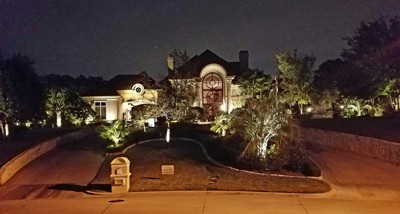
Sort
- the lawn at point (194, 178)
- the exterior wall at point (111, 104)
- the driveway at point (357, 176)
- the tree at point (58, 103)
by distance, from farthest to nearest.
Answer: the exterior wall at point (111, 104) → the tree at point (58, 103) → the lawn at point (194, 178) → the driveway at point (357, 176)

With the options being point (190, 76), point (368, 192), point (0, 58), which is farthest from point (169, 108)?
point (368, 192)

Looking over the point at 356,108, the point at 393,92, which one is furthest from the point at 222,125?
the point at 356,108

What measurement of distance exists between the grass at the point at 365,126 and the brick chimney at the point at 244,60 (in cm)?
1251

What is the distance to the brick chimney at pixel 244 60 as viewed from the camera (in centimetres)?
5497

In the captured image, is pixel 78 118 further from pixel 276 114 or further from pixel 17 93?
pixel 276 114

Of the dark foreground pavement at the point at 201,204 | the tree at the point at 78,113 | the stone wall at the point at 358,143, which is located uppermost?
the tree at the point at 78,113

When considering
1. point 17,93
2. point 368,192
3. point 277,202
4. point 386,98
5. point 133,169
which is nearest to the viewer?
point 277,202

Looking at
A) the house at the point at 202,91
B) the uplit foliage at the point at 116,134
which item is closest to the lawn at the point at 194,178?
the uplit foliage at the point at 116,134

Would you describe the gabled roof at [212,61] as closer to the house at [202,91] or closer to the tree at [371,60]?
the house at [202,91]

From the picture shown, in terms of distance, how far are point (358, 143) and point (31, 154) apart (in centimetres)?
1908

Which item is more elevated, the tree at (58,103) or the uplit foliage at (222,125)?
the tree at (58,103)

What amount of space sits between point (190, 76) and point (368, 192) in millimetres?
20936

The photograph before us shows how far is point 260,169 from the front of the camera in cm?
2406

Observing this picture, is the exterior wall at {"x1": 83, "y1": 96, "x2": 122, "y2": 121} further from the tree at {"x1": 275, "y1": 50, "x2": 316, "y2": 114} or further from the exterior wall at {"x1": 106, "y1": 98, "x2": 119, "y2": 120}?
the tree at {"x1": 275, "y1": 50, "x2": 316, "y2": 114}
